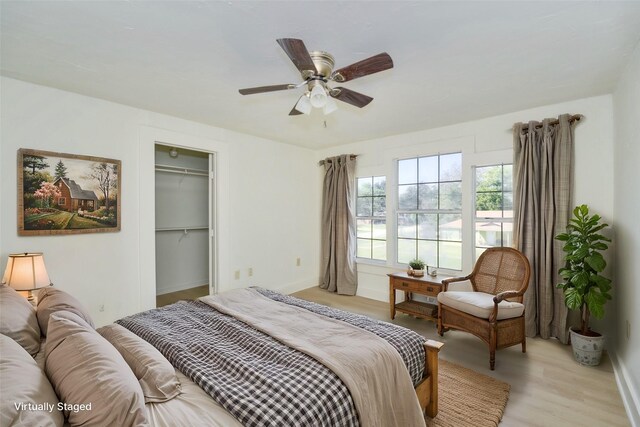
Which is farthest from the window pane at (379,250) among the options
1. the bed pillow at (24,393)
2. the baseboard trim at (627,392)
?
the bed pillow at (24,393)

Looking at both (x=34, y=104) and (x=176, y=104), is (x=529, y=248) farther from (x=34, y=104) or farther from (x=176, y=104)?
(x=34, y=104)

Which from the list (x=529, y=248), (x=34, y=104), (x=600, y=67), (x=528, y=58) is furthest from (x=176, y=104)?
(x=529, y=248)

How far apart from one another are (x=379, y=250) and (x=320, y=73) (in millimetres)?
3301

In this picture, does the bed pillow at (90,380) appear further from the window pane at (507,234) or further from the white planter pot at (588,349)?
the window pane at (507,234)

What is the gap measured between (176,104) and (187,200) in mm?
2279

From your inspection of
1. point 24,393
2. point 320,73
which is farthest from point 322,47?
point 24,393

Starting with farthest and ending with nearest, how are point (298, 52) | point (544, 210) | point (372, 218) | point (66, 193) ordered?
point (372, 218) → point (544, 210) → point (66, 193) → point (298, 52)

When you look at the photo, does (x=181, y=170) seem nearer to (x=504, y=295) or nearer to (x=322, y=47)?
(x=322, y=47)

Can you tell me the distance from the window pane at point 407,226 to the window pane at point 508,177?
47.9 inches

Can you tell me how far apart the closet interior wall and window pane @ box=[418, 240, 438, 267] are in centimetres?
350

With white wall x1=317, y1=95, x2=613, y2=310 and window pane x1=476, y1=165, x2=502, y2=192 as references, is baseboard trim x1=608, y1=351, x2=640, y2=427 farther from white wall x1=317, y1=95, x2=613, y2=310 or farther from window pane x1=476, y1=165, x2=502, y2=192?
window pane x1=476, y1=165, x2=502, y2=192

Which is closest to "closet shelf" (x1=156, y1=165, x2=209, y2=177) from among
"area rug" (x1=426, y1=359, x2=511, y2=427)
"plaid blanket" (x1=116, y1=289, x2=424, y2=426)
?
"plaid blanket" (x1=116, y1=289, x2=424, y2=426)

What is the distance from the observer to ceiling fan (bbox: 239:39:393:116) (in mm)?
1711

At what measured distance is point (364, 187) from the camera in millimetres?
5039
